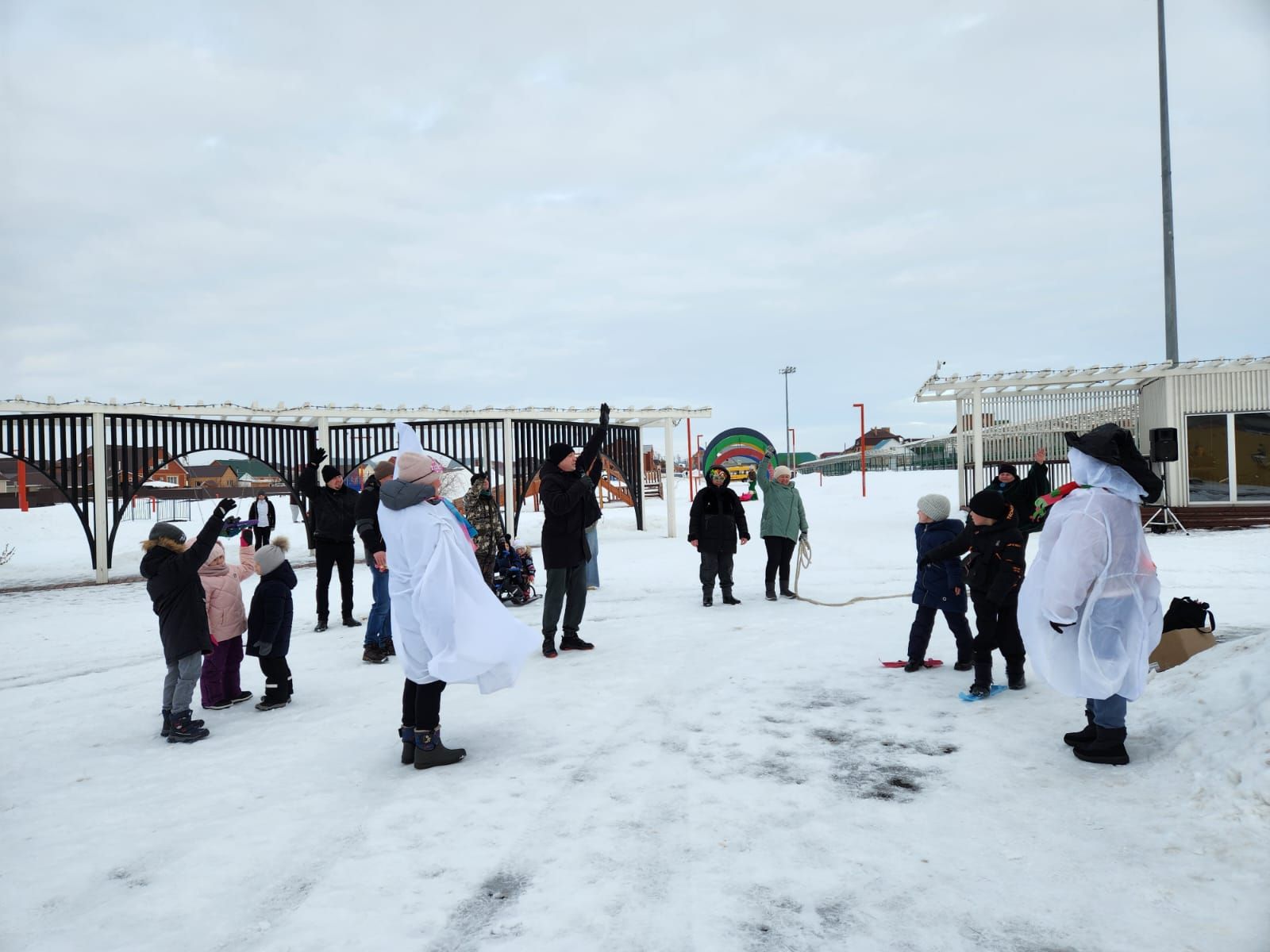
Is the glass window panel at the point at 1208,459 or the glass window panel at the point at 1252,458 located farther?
the glass window panel at the point at 1208,459

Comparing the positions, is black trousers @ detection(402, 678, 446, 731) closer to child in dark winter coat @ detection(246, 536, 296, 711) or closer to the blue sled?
child in dark winter coat @ detection(246, 536, 296, 711)

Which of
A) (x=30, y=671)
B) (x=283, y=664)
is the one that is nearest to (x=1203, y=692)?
(x=283, y=664)

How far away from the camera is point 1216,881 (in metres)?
2.54

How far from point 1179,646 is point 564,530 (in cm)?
428

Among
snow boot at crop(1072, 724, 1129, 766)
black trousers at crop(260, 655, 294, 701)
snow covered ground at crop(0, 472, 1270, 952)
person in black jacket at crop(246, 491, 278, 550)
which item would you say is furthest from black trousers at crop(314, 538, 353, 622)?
person in black jacket at crop(246, 491, 278, 550)

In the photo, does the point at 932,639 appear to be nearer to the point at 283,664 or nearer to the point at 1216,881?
the point at 1216,881

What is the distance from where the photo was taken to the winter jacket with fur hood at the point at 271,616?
493 cm

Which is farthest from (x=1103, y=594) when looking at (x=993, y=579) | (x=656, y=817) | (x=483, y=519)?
(x=483, y=519)

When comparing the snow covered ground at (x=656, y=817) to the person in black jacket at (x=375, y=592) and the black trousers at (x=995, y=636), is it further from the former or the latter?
the person in black jacket at (x=375, y=592)

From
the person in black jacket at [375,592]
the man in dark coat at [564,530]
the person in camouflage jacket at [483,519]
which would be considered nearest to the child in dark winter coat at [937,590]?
the man in dark coat at [564,530]

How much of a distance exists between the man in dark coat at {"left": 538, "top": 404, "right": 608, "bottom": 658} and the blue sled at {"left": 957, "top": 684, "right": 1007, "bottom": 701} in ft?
9.71

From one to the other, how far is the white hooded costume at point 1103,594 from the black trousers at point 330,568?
619 centimetres

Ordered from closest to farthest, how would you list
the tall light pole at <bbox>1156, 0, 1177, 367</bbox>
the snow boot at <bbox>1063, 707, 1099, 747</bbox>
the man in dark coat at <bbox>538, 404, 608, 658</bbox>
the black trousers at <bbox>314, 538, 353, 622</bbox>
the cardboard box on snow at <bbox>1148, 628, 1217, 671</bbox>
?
the snow boot at <bbox>1063, 707, 1099, 747</bbox>
the cardboard box on snow at <bbox>1148, 628, 1217, 671</bbox>
the man in dark coat at <bbox>538, 404, 608, 658</bbox>
the black trousers at <bbox>314, 538, 353, 622</bbox>
the tall light pole at <bbox>1156, 0, 1177, 367</bbox>

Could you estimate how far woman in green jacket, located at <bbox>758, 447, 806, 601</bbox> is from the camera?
840cm
